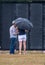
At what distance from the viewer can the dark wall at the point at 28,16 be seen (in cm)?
2436

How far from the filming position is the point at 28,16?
24422 millimetres

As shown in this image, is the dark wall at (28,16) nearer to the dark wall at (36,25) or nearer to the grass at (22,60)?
the dark wall at (36,25)

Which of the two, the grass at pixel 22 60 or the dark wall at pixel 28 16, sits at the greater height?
the dark wall at pixel 28 16

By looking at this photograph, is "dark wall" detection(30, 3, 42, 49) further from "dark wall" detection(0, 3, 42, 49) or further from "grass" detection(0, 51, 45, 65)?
"grass" detection(0, 51, 45, 65)

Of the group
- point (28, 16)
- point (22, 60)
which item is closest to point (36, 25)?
point (28, 16)

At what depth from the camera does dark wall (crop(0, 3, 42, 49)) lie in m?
24.4

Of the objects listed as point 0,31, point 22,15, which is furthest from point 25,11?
point 0,31

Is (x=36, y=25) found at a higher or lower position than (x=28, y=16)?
lower

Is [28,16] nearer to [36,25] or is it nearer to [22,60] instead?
[36,25]

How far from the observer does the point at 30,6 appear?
80.1 feet

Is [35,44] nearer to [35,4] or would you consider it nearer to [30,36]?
[30,36]

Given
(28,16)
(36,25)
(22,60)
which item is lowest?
(22,60)

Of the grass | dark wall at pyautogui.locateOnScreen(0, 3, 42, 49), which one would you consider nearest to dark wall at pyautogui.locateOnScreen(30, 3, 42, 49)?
dark wall at pyautogui.locateOnScreen(0, 3, 42, 49)

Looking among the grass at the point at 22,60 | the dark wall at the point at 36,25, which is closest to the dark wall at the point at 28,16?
the dark wall at the point at 36,25
